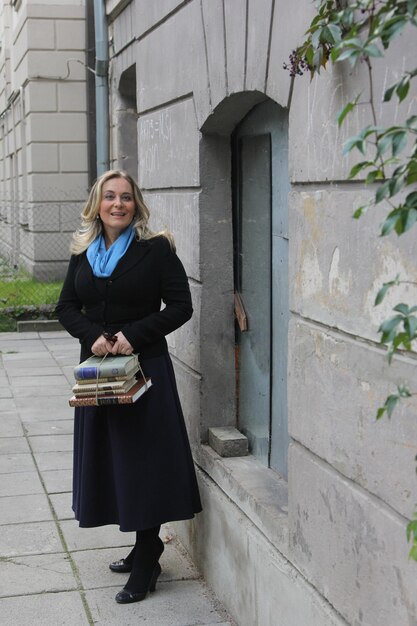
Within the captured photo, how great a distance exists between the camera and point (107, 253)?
461 cm

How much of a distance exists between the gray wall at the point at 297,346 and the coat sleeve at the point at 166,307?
30cm

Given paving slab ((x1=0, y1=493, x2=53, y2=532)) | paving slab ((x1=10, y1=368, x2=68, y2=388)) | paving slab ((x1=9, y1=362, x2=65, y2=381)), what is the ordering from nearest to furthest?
paving slab ((x1=0, y1=493, x2=53, y2=532)) → paving slab ((x1=10, y1=368, x2=68, y2=388)) → paving slab ((x1=9, y1=362, x2=65, y2=381))

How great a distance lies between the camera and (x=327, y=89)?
3166 mm

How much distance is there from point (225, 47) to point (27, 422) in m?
4.65

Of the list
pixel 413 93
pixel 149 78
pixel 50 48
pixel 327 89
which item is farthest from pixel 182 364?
pixel 50 48

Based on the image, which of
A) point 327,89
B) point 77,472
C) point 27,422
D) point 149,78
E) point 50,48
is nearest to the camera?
point 327,89

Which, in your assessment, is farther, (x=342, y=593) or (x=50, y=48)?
(x=50, y=48)

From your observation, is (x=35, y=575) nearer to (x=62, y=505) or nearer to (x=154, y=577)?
(x=154, y=577)

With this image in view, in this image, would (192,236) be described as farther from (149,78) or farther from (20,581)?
(20,581)

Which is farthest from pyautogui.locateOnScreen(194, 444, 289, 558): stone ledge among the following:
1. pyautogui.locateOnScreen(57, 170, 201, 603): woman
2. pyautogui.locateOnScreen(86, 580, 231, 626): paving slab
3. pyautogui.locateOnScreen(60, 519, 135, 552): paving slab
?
pyautogui.locateOnScreen(60, 519, 135, 552): paving slab

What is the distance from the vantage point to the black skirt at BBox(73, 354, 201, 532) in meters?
4.54

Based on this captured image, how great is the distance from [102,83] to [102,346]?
8075 millimetres

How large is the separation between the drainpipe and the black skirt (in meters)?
7.21

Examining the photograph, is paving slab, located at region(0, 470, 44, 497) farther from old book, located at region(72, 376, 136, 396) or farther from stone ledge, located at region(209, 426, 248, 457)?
old book, located at region(72, 376, 136, 396)
